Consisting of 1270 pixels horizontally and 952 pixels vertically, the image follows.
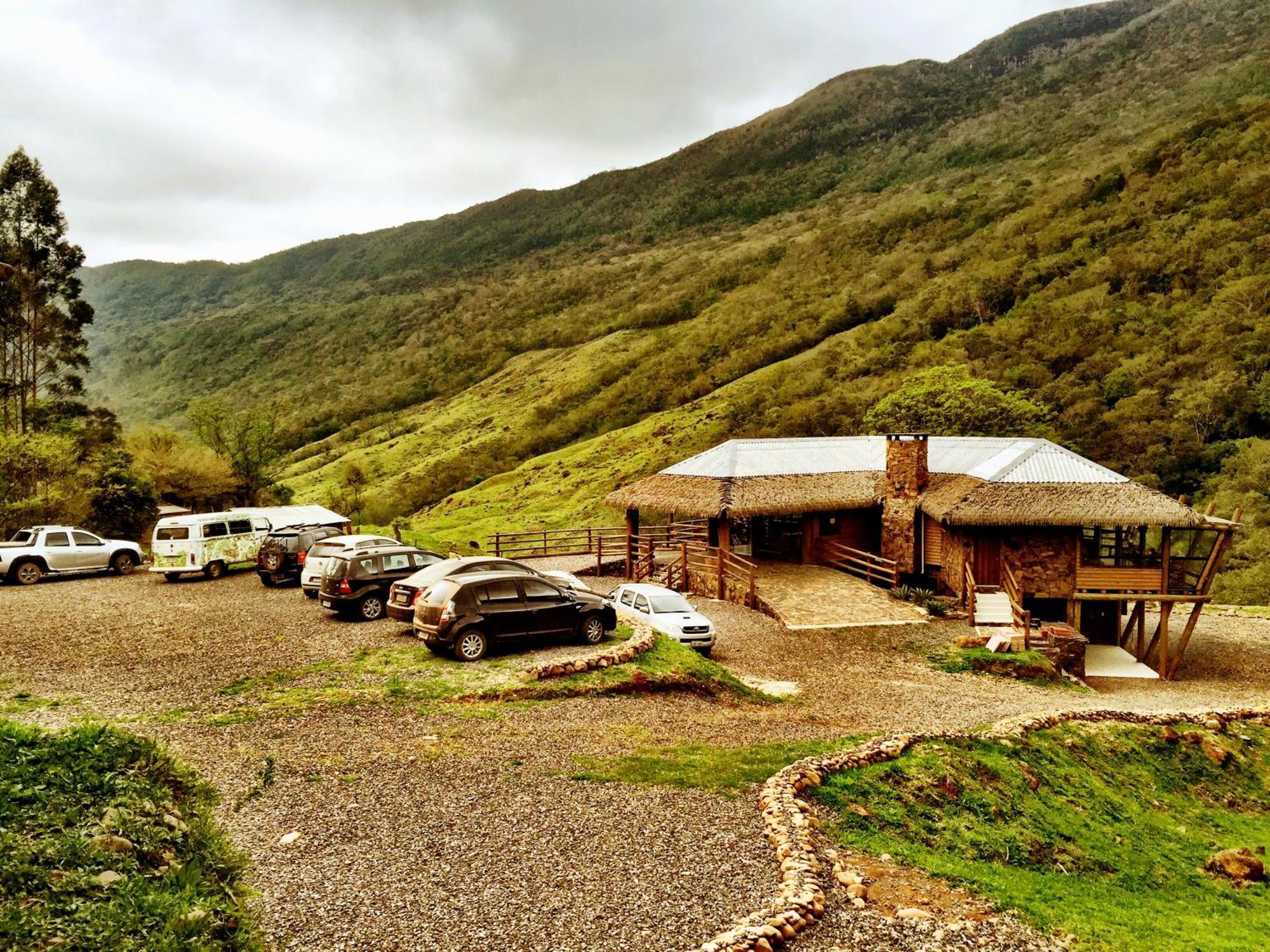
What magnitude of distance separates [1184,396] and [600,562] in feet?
154

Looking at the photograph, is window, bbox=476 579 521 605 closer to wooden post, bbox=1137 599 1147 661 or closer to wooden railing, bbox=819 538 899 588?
wooden railing, bbox=819 538 899 588

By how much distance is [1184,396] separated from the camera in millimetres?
54625

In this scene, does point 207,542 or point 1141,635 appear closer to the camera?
point 207,542

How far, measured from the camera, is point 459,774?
9648 millimetres

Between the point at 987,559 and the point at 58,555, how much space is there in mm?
31579

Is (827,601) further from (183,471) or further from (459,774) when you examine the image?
(183,471)

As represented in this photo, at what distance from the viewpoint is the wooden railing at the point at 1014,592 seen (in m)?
23.7

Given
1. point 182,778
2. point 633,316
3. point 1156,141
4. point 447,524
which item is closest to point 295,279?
point 633,316

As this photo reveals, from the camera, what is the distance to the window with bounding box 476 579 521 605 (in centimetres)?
1552

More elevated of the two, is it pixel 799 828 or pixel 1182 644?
pixel 799 828

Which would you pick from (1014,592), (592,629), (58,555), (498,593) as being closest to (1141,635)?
(1014,592)

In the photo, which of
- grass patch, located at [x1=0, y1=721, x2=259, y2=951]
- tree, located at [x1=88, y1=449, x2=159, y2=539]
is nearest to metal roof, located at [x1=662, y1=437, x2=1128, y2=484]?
grass patch, located at [x1=0, y1=721, x2=259, y2=951]

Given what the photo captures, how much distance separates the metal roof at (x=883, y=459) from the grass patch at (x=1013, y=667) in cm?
713

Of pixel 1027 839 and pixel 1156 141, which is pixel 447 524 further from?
pixel 1156 141
